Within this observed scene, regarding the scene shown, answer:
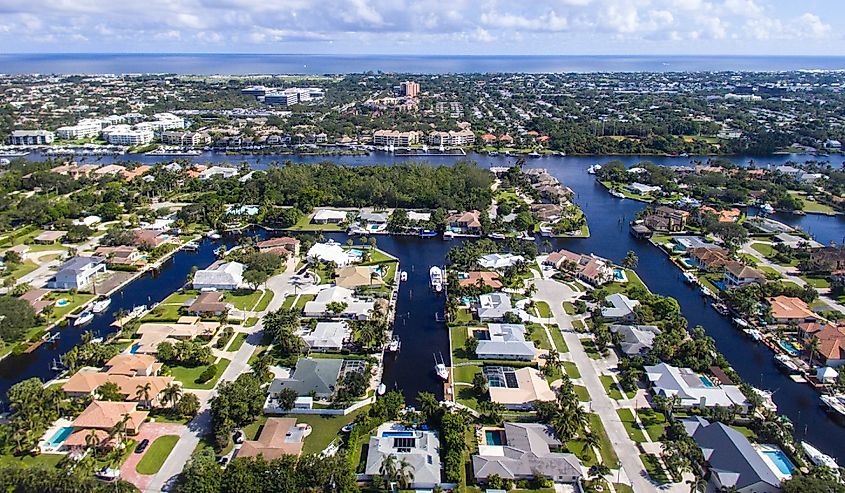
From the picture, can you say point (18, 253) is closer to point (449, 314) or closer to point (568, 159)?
point (449, 314)

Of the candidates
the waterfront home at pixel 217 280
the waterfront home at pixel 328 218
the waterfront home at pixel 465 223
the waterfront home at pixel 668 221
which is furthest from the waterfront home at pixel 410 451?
the waterfront home at pixel 668 221

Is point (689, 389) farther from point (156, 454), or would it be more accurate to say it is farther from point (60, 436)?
point (60, 436)

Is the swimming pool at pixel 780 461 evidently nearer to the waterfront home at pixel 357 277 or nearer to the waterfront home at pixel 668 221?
the waterfront home at pixel 357 277

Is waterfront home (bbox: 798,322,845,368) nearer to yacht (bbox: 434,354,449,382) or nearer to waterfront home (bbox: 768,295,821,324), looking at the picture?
waterfront home (bbox: 768,295,821,324)

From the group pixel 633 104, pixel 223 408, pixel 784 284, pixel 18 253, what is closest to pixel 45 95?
pixel 18 253

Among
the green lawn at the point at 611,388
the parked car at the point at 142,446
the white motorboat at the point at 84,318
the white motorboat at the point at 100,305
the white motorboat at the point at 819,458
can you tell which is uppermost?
the white motorboat at the point at 100,305

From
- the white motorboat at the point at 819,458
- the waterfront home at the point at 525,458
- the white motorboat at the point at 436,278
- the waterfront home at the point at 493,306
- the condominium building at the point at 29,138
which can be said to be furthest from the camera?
the condominium building at the point at 29,138

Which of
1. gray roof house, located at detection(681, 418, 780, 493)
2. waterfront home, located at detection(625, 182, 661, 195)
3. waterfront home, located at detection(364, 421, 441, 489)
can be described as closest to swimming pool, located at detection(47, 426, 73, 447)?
waterfront home, located at detection(364, 421, 441, 489)

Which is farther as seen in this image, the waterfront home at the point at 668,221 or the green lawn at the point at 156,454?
the waterfront home at the point at 668,221
